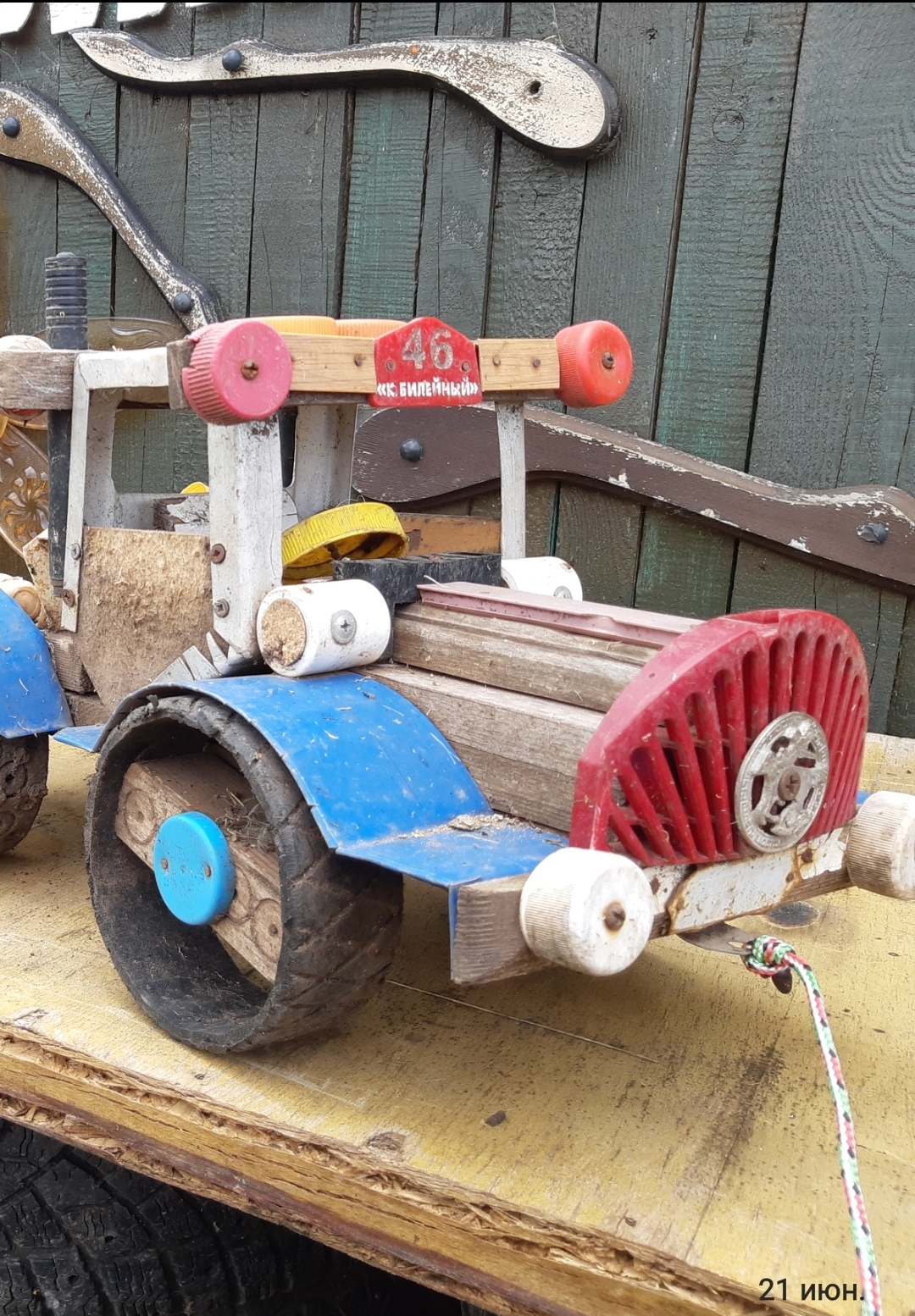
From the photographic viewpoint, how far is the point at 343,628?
1488 mm

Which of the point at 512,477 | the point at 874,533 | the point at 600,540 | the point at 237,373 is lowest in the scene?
the point at 600,540

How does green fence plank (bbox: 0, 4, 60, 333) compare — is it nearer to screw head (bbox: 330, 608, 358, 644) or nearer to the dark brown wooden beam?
the dark brown wooden beam

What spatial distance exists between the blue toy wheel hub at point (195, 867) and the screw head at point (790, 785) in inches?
27.2

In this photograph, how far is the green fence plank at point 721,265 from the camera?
2.49m

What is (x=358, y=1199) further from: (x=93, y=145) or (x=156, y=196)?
(x=93, y=145)

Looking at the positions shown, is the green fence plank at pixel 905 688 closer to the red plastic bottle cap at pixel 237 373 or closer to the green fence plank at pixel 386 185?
the green fence plank at pixel 386 185

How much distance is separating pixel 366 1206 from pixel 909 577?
6.08ft

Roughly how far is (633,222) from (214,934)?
1898 mm

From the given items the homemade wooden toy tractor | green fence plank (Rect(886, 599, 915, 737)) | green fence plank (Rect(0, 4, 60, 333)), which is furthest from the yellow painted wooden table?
green fence plank (Rect(0, 4, 60, 333))

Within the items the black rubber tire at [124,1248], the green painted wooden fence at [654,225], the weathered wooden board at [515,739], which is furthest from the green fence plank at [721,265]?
the black rubber tire at [124,1248]

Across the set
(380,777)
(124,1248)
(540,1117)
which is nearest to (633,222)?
A: (380,777)

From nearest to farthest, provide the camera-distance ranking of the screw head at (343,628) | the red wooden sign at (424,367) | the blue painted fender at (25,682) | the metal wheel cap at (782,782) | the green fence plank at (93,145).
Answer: the metal wheel cap at (782,782) → the screw head at (343,628) → the red wooden sign at (424,367) → the blue painted fender at (25,682) → the green fence plank at (93,145)

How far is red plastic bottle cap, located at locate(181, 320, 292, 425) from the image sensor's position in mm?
1397

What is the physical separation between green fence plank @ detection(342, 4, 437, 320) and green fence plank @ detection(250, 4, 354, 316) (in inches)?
1.6
